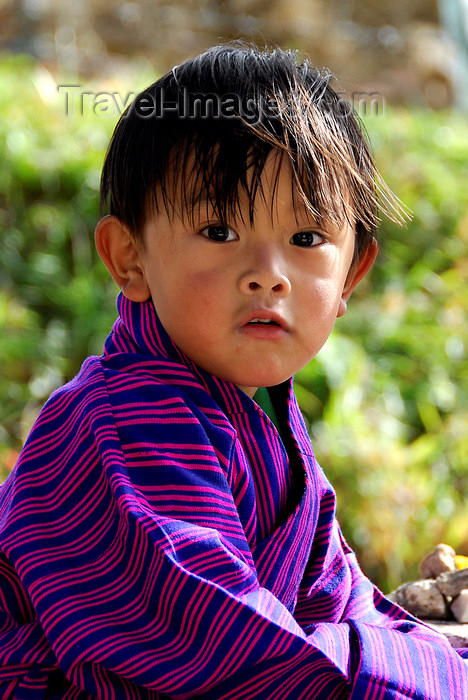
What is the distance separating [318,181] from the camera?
1336 mm

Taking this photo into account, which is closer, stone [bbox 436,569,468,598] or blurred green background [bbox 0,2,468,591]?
stone [bbox 436,569,468,598]

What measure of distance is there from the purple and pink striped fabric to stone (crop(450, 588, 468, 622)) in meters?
0.40

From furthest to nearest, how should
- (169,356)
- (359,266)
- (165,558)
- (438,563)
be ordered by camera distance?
1. (438,563)
2. (359,266)
3. (169,356)
4. (165,558)

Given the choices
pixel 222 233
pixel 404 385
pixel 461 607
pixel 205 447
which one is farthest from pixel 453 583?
pixel 404 385

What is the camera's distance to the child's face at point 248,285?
1300mm

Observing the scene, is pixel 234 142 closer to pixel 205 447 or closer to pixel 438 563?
pixel 205 447

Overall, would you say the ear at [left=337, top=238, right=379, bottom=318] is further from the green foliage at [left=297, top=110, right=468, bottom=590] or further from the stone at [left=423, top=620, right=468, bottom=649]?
the green foliage at [left=297, top=110, right=468, bottom=590]

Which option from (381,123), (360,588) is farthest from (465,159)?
(360,588)

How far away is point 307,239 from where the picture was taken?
1.37 meters

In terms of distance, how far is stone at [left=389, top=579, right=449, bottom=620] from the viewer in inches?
73.0

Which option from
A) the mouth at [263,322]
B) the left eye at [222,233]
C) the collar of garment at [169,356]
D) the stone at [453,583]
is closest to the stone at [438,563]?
the stone at [453,583]

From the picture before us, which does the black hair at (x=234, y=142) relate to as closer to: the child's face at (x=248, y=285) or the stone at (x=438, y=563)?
the child's face at (x=248, y=285)

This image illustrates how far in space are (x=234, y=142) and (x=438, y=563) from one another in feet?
3.90

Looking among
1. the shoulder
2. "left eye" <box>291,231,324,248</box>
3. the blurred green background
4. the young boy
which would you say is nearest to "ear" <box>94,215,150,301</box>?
the young boy
